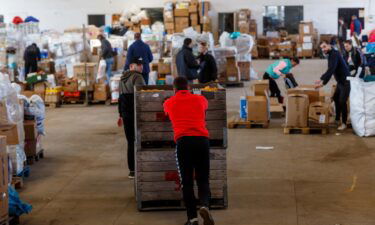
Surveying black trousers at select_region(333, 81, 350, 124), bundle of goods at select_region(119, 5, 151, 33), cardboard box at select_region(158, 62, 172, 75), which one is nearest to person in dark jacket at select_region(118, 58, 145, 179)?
black trousers at select_region(333, 81, 350, 124)

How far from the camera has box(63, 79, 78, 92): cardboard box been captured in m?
16.8

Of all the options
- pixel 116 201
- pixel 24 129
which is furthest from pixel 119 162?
pixel 116 201

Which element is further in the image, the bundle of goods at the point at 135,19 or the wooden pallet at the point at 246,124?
the bundle of goods at the point at 135,19

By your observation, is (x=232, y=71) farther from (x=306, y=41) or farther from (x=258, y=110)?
(x=306, y=41)

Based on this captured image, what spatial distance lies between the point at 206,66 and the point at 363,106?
3.79m

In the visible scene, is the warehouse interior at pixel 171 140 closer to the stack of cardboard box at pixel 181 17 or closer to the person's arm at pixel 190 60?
the person's arm at pixel 190 60

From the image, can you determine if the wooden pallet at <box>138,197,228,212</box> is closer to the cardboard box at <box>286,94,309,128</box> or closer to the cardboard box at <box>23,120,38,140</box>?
the cardboard box at <box>23,120,38,140</box>

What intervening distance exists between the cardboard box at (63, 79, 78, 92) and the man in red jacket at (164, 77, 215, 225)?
10.6 metres

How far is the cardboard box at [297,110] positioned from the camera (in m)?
11.6

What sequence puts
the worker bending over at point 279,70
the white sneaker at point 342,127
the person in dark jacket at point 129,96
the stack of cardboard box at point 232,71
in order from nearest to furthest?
the person in dark jacket at point 129,96 < the white sneaker at point 342,127 < the worker bending over at point 279,70 < the stack of cardboard box at point 232,71

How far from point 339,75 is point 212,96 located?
5.42m

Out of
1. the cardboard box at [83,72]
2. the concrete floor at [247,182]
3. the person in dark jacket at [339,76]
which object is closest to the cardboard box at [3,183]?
the concrete floor at [247,182]

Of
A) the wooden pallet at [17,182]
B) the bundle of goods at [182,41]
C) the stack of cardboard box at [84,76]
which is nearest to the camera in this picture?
the wooden pallet at [17,182]

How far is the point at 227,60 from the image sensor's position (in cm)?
1917
